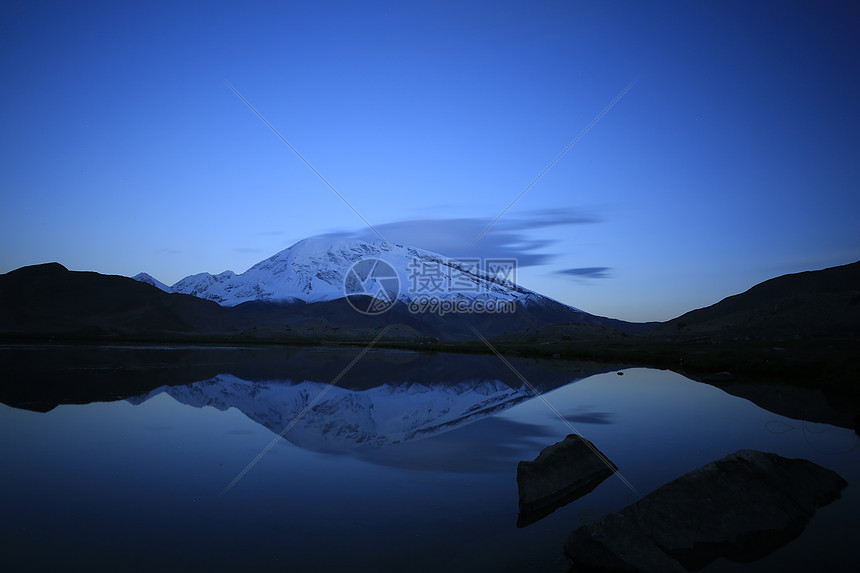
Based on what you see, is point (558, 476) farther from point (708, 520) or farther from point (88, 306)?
point (88, 306)

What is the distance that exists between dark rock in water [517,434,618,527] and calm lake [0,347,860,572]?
310 millimetres

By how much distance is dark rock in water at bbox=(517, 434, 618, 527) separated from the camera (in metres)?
9.78

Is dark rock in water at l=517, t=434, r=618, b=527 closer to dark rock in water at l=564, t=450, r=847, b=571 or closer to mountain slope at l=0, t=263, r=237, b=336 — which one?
dark rock in water at l=564, t=450, r=847, b=571

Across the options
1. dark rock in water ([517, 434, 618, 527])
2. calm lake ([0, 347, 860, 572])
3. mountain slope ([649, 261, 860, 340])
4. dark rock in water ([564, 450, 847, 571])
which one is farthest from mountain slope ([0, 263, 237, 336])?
dark rock in water ([564, 450, 847, 571])

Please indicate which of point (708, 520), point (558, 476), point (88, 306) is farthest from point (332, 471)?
point (88, 306)

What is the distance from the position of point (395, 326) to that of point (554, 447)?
5113 inches

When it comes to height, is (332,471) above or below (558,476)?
below

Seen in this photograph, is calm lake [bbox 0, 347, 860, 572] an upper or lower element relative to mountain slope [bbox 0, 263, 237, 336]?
lower

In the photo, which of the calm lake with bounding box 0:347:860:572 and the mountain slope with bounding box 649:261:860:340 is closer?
the calm lake with bounding box 0:347:860:572

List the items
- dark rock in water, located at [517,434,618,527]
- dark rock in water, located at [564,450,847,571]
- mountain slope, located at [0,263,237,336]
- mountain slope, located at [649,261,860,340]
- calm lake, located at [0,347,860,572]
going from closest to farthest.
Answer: dark rock in water, located at [564,450,847,571] → calm lake, located at [0,347,860,572] → dark rock in water, located at [517,434,618,527] → mountain slope, located at [649,261,860,340] → mountain slope, located at [0,263,237,336]

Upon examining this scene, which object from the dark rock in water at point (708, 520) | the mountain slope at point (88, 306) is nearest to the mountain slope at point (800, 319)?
the dark rock in water at point (708, 520)

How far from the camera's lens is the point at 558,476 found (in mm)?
10828

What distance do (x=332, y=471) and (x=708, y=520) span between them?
8212 millimetres

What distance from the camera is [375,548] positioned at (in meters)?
8.05
